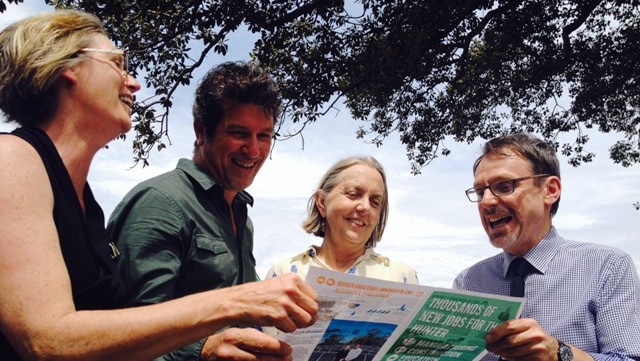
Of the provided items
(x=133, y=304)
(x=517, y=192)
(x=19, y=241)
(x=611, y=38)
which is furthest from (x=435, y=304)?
(x=611, y=38)

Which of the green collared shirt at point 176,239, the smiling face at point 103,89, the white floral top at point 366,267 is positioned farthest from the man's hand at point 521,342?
the smiling face at point 103,89

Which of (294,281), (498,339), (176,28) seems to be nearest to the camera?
(294,281)

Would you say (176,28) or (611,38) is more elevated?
(611,38)

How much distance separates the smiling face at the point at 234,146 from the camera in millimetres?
2758

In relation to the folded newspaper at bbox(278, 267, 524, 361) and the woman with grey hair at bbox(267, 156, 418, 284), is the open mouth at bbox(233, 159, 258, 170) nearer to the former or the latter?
the woman with grey hair at bbox(267, 156, 418, 284)

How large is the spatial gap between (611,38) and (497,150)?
8162 millimetres

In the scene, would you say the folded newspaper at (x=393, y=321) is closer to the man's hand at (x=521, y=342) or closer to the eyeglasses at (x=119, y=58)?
the man's hand at (x=521, y=342)

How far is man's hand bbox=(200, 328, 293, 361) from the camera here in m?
1.83

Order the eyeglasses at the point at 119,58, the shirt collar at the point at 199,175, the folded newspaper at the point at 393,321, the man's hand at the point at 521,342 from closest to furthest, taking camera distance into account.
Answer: the folded newspaper at the point at 393,321 < the eyeglasses at the point at 119,58 < the man's hand at the point at 521,342 < the shirt collar at the point at 199,175

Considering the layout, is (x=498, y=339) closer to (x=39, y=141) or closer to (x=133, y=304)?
(x=133, y=304)

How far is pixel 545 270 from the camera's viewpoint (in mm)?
3154

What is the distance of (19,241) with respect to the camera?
1.40 m

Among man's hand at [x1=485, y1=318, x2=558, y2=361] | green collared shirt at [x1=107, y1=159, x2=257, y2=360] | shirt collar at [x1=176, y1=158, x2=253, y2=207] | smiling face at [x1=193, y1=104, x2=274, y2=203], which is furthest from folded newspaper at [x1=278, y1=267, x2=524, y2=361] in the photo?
smiling face at [x1=193, y1=104, x2=274, y2=203]

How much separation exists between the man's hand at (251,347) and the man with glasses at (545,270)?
3.26 ft
